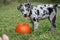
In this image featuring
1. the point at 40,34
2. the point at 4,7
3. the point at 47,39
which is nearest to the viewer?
the point at 47,39

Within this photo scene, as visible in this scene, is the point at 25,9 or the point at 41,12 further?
the point at 41,12

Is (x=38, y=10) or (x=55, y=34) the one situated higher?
(x=38, y=10)

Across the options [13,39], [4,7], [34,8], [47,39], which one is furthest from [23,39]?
[4,7]

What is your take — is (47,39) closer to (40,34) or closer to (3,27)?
(40,34)

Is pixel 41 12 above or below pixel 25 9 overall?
below

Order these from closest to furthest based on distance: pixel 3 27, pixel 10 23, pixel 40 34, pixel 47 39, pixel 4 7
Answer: pixel 47 39, pixel 40 34, pixel 3 27, pixel 10 23, pixel 4 7

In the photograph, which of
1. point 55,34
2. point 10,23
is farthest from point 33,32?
point 10,23

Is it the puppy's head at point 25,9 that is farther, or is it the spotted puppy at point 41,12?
the spotted puppy at point 41,12

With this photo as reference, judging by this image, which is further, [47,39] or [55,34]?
[55,34]

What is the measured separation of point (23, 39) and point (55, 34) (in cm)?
146

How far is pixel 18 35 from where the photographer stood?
27.8 ft

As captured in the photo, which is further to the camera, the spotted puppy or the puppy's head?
the spotted puppy

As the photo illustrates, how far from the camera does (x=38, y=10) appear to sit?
28.8 feet

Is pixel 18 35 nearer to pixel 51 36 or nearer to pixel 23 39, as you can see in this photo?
pixel 23 39
